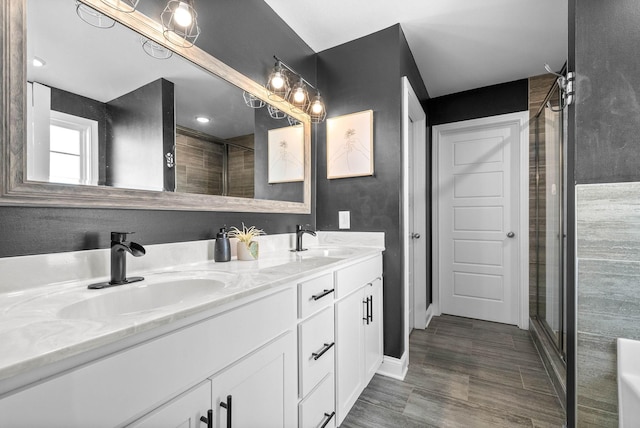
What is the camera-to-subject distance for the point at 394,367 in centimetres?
198

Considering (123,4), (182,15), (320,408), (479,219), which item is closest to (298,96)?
(182,15)

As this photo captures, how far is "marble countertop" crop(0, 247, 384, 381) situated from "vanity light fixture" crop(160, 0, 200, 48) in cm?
102

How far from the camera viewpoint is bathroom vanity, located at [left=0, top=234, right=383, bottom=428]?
1.60 feet

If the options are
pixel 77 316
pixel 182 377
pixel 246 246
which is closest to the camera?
pixel 182 377

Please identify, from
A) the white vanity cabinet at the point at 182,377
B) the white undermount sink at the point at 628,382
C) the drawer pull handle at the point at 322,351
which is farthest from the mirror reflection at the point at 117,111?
the white undermount sink at the point at 628,382

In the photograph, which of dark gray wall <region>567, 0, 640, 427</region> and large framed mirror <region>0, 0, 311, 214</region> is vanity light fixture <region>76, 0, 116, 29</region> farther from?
dark gray wall <region>567, 0, 640, 427</region>

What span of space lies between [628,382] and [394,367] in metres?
1.17

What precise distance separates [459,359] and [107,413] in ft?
7.74

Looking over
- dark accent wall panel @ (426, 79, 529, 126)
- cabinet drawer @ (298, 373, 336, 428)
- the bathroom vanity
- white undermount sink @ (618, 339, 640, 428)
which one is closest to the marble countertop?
the bathroom vanity

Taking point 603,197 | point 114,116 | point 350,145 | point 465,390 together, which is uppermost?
point 350,145

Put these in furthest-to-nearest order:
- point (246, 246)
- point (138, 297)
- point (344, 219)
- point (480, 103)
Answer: point (480, 103) → point (344, 219) → point (246, 246) → point (138, 297)

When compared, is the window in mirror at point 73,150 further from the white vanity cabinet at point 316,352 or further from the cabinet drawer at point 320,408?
the cabinet drawer at point 320,408

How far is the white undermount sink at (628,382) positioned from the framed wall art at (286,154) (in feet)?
6.16

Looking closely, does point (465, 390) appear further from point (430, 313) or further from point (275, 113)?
point (275, 113)
